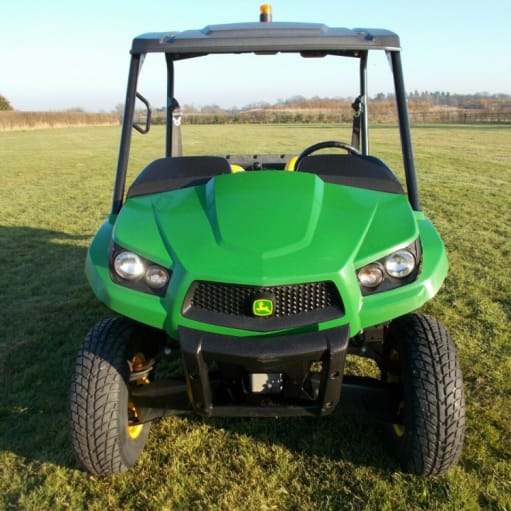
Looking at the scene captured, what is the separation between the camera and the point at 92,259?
7.22 feet

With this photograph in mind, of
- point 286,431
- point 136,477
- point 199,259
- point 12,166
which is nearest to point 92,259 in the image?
point 199,259

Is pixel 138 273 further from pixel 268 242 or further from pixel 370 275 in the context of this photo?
pixel 370 275

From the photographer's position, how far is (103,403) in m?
2.09

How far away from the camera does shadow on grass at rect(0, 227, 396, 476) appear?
249 cm

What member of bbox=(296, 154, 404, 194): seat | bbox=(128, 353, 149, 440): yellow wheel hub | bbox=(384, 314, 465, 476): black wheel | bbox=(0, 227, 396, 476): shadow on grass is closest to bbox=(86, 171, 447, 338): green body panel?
bbox=(296, 154, 404, 194): seat

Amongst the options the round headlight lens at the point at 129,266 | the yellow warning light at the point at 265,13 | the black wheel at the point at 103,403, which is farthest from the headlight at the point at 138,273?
the yellow warning light at the point at 265,13

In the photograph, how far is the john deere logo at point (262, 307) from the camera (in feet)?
6.11

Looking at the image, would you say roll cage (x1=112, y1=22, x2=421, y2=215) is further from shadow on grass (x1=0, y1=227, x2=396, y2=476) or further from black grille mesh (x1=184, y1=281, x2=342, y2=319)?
shadow on grass (x1=0, y1=227, x2=396, y2=476)

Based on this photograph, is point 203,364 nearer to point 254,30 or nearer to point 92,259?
point 92,259

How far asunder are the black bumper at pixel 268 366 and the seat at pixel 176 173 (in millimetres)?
817

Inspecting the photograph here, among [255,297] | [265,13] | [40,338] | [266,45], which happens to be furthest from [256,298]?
[40,338]

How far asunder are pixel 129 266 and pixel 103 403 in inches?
21.3

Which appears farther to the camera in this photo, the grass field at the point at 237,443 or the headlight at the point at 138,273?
the grass field at the point at 237,443

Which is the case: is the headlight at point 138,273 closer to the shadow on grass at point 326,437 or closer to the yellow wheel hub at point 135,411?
the yellow wheel hub at point 135,411
